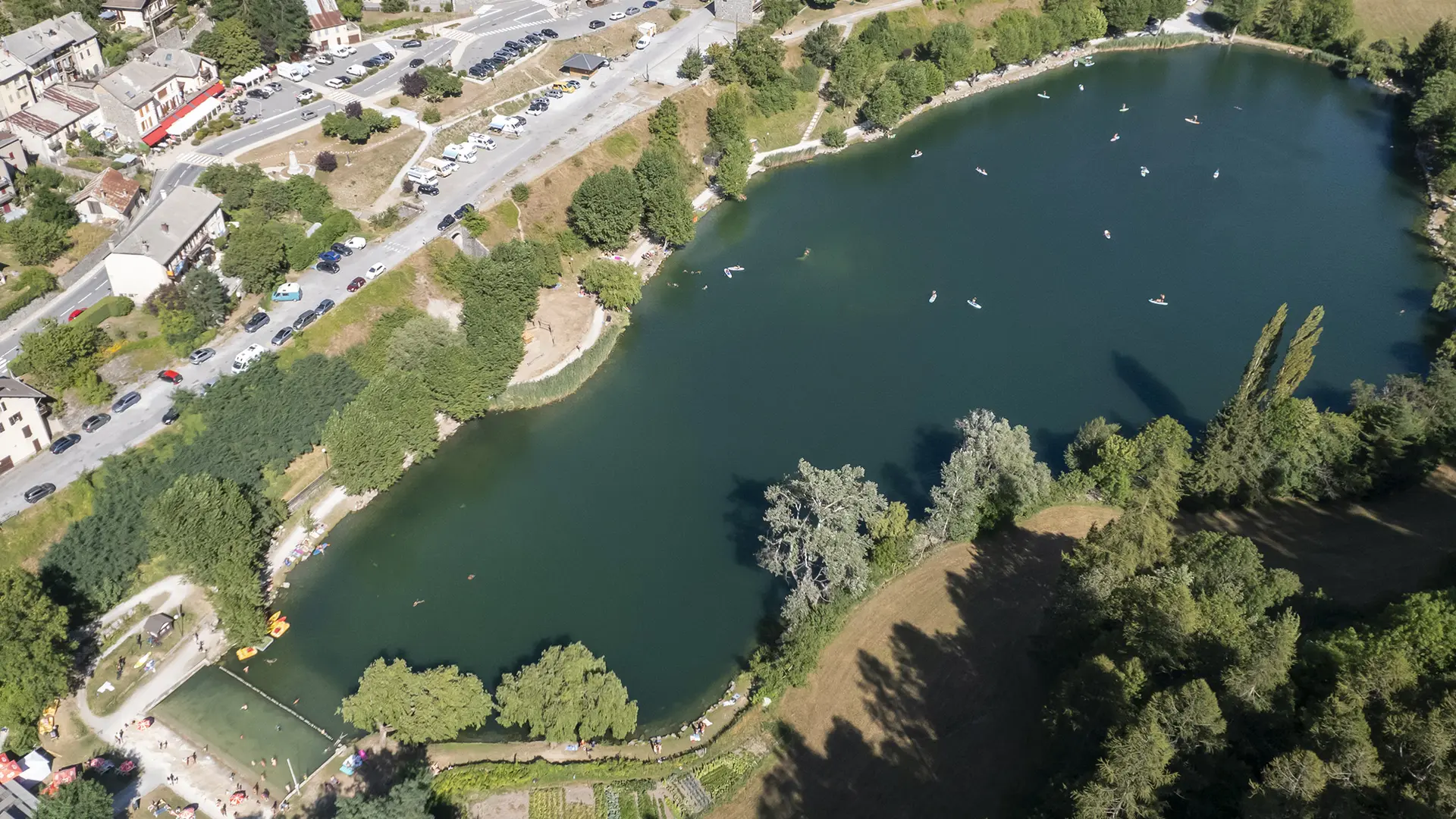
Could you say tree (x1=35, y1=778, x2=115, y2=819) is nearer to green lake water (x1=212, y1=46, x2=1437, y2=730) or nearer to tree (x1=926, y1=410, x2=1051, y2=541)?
green lake water (x1=212, y1=46, x2=1437, y2=730)

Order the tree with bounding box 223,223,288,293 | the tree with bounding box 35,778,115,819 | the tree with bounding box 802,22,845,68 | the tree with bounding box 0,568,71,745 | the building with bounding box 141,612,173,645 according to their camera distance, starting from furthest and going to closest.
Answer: the tree with bounding box 802,22,845,68 → the tree with bounding box 223,223,288,293 → the building with bounding box 141,612,173,645 → the tree with bounding box 0,568,71,745 → the tree with bounding box 35,778,115,819

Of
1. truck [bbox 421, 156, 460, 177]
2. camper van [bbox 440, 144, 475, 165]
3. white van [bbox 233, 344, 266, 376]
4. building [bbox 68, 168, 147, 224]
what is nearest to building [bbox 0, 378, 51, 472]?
white van [bbox 233, 344, 266, 376]

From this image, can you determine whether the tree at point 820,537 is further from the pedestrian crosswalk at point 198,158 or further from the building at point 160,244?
the pedestrian crosswalk at point 198,158

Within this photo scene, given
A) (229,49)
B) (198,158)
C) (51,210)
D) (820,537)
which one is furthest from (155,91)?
(820,537)

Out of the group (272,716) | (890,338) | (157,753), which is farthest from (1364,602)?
(157,753)

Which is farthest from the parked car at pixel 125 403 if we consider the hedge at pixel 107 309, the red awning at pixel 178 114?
the red awning at pixel 178 114

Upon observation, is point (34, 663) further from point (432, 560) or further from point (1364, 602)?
point (1364, 602)
